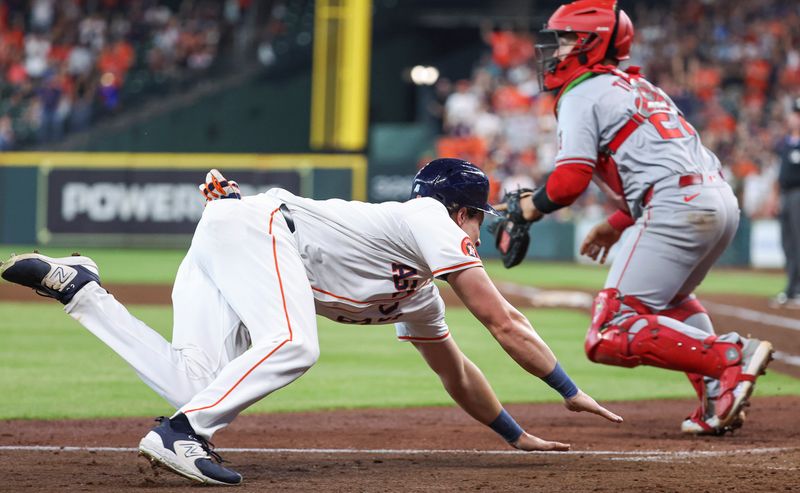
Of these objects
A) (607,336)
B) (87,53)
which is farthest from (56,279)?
(87,53)

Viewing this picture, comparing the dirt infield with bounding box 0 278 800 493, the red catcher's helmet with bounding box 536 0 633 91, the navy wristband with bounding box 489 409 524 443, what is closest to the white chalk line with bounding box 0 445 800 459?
the dirt infield with bounding box 0 278 800 493

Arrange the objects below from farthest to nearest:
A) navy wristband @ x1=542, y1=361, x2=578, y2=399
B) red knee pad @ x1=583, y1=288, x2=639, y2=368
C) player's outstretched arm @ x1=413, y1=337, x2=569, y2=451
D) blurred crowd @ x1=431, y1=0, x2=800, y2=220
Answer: blurred crowd @ x1=431, y1=0, x2=800, y2=220
red knee pad @ x1=583, y1=288, x2=639, y2=368
player's outstretched arm @ x1=413, y1=337, x2=569, y2=451
navy wristband @ x1=542, y1=361, x2=578, y2=399

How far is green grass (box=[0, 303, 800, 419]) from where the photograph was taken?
7.54 m

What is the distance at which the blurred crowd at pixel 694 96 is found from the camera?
22234 millimetres

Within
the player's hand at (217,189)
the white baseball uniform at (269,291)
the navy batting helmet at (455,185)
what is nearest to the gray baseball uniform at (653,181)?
the navy batting helmet at (455,185)

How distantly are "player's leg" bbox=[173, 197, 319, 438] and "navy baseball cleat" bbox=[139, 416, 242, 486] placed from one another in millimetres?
57

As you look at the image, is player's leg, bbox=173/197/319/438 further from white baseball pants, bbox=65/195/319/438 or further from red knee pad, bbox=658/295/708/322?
red knee pad, bbox=658/295/708/322

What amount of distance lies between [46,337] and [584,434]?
235 inches

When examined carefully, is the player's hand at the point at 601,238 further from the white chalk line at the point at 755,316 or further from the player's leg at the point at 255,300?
the white chalk line at the point at 755,316

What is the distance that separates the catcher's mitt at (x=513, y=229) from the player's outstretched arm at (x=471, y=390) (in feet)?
3.01

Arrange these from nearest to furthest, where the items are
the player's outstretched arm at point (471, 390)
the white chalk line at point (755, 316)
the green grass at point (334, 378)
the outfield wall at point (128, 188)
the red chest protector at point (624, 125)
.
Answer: the player's outstretched arm at point (471, 390) → the red chest protector at point (624, 125) → the green grass at point (334, 378) → the white chalk line at point (755, 316) → the outfield wall at point (128, 188)

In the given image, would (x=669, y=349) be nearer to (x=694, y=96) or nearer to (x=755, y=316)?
(x=755, y=316)

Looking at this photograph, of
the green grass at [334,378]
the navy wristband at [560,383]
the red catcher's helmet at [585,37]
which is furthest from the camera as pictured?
the green grass at [334,378]

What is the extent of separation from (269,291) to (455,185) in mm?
923
